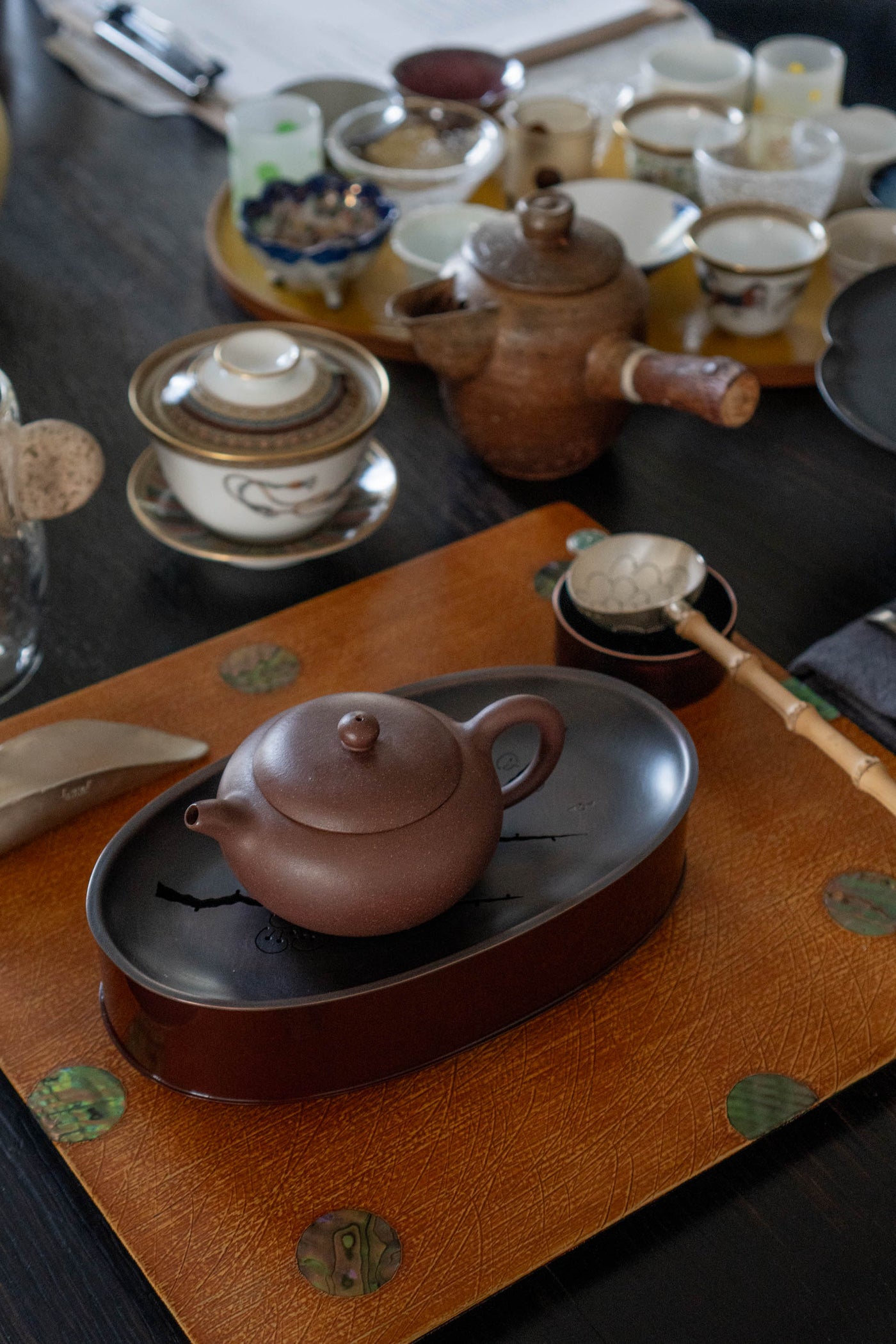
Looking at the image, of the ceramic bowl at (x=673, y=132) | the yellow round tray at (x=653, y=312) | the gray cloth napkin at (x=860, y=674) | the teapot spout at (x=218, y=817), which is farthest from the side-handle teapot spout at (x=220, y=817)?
the ceramic bowl at (x=673, y=132)

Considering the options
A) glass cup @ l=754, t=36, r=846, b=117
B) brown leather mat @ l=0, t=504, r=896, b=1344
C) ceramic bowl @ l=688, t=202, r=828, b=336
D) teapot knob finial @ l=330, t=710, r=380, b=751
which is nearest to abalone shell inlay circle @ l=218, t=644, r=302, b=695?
brown leather mat @ l=0, t=504, r=896, b=1344

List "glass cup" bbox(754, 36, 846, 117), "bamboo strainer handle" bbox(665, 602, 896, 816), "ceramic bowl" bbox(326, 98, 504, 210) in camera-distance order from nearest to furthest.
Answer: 1. "bamboo strainer handle" bbox(665, 602, 896, 816)
2. "ceramic bowl" bbox(326, 98, 504, 210)
3. "glass cup" bbox(754, 36, 846, 117)

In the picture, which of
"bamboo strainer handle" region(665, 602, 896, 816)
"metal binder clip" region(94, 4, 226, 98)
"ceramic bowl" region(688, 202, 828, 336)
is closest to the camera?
"bamboo strainer handle" region(665, 602, 896, 816)

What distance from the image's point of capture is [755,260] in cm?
107

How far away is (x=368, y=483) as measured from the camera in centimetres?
93

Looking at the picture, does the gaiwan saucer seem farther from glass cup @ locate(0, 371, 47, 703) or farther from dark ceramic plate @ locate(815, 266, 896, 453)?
dark ceramic plate @ locate(815, 266, 896, 453)

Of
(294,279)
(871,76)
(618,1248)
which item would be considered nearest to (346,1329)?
(618,1248)

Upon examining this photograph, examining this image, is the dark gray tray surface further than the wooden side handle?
No

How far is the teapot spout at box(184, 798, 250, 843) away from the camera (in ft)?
1.80

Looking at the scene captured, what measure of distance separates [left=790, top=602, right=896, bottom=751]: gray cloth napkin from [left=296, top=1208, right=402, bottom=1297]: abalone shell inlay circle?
1.33 feet

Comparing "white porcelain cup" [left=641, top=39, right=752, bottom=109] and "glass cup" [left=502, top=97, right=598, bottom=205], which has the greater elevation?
"white porcelain cup" [left=641, top=39, right=752, bottom=109]

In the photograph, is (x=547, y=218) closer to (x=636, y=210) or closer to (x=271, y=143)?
(x=636, y=210)

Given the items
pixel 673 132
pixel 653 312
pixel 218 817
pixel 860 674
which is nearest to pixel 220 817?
pixel 218 817

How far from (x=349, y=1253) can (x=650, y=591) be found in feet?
1.34
